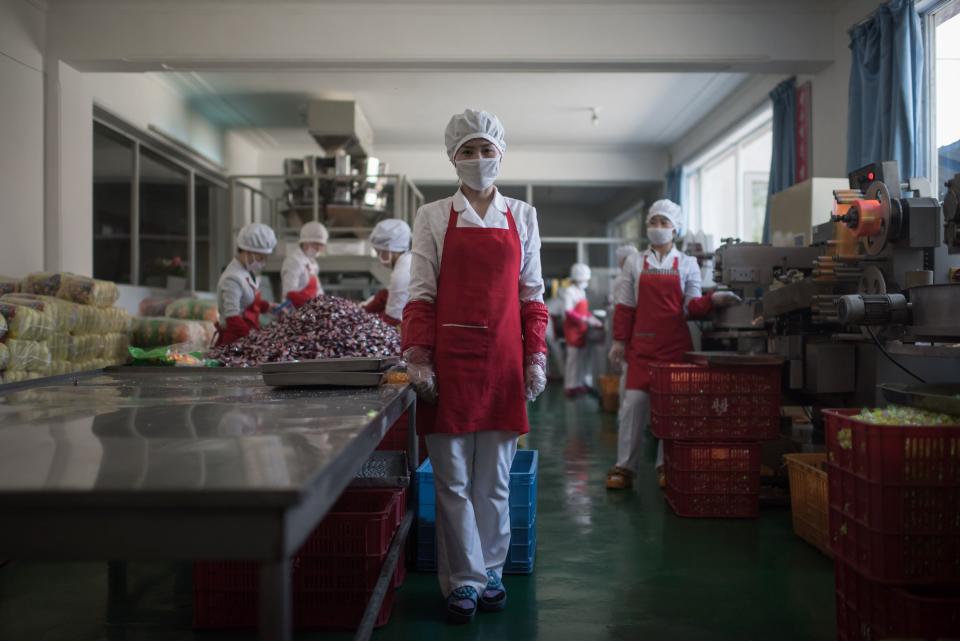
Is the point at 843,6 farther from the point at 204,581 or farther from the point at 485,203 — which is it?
the point at 204,581

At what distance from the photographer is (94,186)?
6312 millimetres

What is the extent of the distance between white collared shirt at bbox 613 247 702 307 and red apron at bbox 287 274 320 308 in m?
2.05

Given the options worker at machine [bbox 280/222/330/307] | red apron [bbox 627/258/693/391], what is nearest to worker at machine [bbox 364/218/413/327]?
worker at machine [bbox 280/222/330/307]

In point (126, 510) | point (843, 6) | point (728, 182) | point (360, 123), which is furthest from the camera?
point (728, 182)

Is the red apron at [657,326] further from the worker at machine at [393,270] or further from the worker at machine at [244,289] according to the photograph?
the worker at machine at [244,289]

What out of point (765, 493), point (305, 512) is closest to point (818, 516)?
point (765, 493)

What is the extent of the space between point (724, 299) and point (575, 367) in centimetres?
500

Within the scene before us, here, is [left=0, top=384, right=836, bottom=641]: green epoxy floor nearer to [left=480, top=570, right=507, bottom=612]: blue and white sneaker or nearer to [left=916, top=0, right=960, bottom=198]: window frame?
[left=480, top=570, right=507, bottom=612]: blue and white sneaker

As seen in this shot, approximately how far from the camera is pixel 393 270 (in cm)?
441

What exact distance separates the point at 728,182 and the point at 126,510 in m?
9.41

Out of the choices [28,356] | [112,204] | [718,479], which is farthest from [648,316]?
[112,204]

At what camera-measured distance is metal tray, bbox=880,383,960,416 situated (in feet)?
5.77

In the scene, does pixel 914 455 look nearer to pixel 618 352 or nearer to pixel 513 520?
pixel 513 520

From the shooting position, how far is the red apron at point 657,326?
389cm
